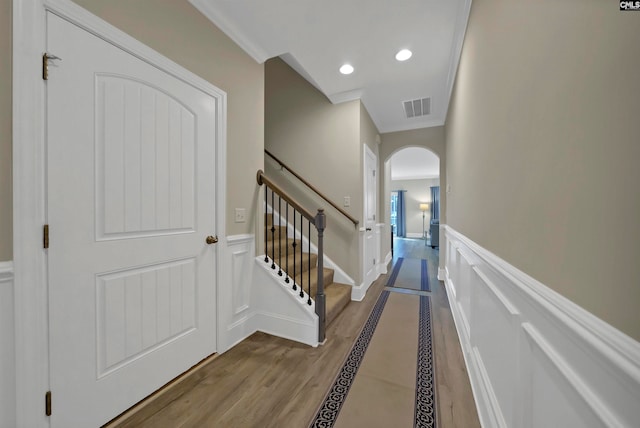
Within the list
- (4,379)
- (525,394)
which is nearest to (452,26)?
(525,394)

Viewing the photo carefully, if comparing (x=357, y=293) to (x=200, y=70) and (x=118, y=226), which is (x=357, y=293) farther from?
(x=200, y=70)

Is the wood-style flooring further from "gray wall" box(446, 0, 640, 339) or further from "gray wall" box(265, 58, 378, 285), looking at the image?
"gray wall" box(265, 58, 378, 285)

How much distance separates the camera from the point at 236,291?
1985 millimetres

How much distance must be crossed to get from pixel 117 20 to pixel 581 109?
6.38 feet

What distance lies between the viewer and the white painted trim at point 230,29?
167 centimetres

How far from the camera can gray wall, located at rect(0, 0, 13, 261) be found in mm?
924

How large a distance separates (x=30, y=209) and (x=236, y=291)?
130 cm

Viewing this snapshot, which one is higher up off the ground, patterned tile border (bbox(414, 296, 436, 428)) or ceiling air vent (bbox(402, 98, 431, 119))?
ceiling air vent (bbox(402, 98, 431, 119))

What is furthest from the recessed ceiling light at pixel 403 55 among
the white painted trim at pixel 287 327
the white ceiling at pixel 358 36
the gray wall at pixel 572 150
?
the white painted trim at pixel 287 327

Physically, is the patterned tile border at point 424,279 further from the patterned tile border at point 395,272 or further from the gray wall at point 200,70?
the gray wall at point 200,70

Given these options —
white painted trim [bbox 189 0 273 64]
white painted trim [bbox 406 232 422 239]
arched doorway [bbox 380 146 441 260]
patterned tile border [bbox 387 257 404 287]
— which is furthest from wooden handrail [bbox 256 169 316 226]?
white painted trim [bbox 406 232 422 239]

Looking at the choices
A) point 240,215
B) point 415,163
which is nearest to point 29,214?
point 240,215

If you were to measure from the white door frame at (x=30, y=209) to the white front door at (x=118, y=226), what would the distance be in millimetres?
31

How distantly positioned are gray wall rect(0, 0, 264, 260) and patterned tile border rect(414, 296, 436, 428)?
5.51ft
